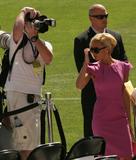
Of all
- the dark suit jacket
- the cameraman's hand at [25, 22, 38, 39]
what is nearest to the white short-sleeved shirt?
the cameraman's hand at [25, 22, 38, 39]

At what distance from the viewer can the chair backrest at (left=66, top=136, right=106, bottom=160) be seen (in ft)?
25.3

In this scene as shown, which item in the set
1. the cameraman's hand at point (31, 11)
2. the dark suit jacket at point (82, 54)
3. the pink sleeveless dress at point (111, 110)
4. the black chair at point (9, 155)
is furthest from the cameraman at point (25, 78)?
the black chair at point (9, 155)

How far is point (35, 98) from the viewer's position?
362 inches

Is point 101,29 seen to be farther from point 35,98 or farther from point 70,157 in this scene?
point 70,157

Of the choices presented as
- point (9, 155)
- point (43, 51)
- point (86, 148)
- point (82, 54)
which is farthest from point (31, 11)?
point (9, 155)

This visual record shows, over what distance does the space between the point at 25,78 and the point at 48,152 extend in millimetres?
1757

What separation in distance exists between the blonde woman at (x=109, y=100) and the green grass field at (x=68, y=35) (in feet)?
8.15

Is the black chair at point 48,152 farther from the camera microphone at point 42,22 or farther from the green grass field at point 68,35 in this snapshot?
the green grass field at point 68,35

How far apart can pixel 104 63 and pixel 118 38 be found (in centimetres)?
142

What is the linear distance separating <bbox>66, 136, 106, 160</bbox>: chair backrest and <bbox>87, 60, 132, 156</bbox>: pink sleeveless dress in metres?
0.92

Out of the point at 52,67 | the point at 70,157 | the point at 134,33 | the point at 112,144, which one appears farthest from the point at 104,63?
the point at 134,33

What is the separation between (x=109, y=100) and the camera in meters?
8.82

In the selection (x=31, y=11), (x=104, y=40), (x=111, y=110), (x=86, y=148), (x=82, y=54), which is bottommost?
(x=86, y=148)

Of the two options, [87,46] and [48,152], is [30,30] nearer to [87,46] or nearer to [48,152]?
[87,46]
